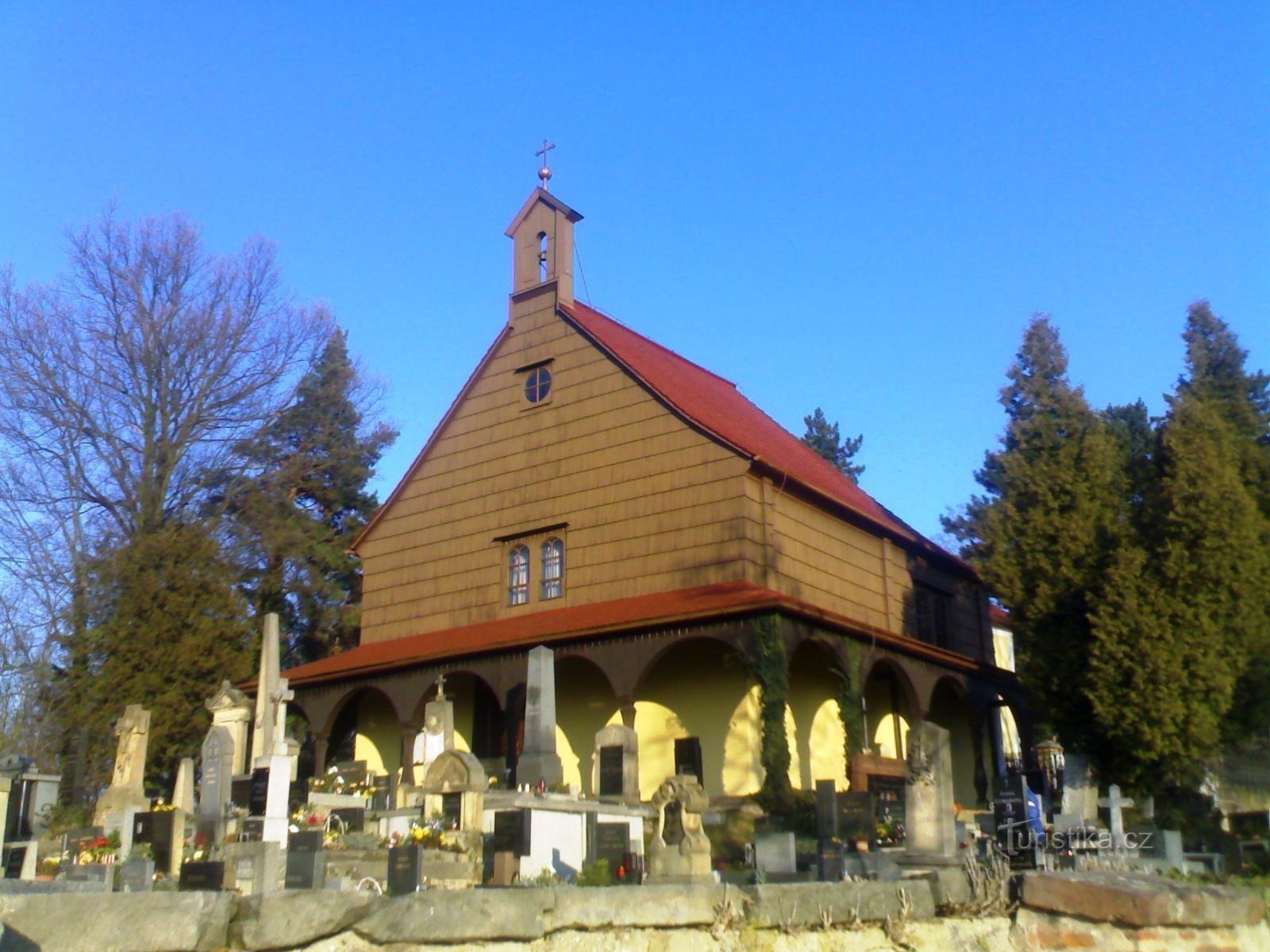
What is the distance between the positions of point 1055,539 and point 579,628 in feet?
28.7

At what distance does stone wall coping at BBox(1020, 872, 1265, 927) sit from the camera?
21.7 ft

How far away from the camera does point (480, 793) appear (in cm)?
1571

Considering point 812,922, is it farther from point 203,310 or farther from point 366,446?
point 366,446

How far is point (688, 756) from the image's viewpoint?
2217 centimetres

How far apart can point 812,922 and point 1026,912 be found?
1496 mm

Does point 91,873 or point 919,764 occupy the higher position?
point 919,764

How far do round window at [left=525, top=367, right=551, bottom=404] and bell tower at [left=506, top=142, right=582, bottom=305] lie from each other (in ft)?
5.43

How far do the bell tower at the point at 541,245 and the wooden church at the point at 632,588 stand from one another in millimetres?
Answer: 47

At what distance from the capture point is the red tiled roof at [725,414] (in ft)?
79.8

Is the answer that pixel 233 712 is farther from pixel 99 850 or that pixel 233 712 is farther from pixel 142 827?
pixel 99 850

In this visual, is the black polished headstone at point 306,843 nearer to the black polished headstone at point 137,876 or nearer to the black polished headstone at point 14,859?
the black polished headstone at point 137,876

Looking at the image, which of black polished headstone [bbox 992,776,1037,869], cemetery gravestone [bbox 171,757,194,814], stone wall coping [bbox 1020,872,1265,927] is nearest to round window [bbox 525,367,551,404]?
cemetery gravestone [bbox 171,757,194,814]

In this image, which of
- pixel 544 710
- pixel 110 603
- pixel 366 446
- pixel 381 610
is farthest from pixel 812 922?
pixel 366 446

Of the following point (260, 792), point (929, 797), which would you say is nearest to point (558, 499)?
point (260, 792)
